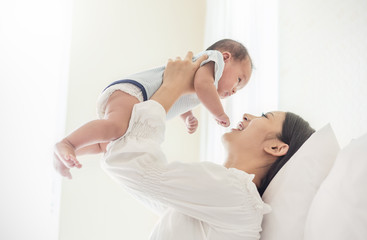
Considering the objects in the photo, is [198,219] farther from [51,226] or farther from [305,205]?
[51,226]

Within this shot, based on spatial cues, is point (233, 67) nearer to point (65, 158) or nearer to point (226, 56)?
point (226, 56)

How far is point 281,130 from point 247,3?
46.4 inches

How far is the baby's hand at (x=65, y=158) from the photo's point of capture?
0.95 meters

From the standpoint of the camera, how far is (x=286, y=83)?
5.72 ft

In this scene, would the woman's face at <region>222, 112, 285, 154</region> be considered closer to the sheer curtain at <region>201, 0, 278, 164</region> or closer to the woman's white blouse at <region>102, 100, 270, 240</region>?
the woman's white blouse at <region>102, 100, 270, 240</region>

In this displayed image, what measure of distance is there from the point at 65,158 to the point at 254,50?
1317 mm

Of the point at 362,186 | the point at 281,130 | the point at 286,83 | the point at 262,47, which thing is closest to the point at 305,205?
the point at 362,186

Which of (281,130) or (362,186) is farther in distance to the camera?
(281,130)

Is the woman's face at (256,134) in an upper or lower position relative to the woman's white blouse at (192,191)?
upper

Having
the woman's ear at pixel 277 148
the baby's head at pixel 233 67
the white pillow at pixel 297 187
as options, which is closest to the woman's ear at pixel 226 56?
the baby's head at pixel 233 67

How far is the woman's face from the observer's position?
118 centimetres

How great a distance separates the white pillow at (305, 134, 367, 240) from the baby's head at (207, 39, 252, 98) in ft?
2.18

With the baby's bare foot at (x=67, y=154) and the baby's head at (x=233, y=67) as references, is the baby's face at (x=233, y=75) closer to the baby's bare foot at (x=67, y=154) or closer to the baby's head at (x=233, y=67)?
the baby's head at (x=233, y=67)

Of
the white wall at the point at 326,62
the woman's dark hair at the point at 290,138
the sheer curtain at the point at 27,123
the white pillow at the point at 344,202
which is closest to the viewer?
the white pillow at the point at 344,202
